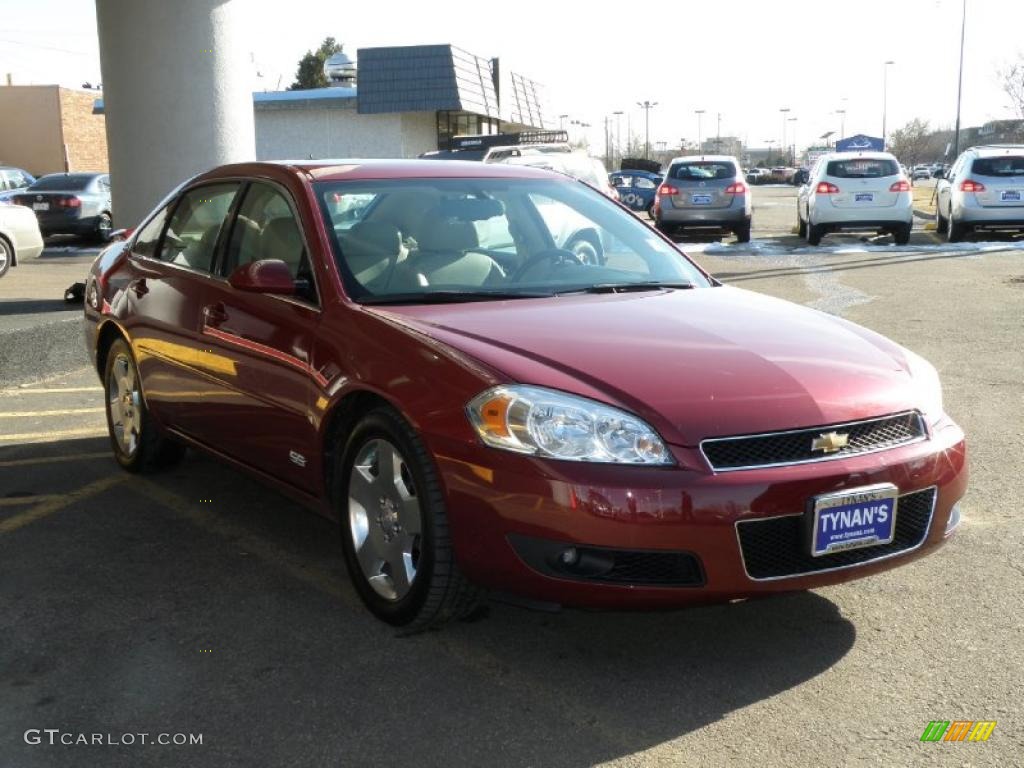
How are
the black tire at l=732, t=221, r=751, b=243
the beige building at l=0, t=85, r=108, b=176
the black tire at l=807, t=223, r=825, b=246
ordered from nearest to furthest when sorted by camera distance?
the black tire at l=807, t=223, r=825, b=246, the black tire at l=732, t=221, r=751, b=243, the beige building at l=0, t=85, r=108, b=176

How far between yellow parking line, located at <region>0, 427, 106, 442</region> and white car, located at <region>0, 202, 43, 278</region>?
362 inches

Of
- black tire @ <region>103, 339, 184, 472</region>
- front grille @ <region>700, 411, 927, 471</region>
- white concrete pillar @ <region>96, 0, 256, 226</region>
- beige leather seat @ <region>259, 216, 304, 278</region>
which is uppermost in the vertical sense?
white concrete pillar @ <region>96, 0, 256, 226</region>

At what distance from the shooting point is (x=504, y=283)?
4559mm

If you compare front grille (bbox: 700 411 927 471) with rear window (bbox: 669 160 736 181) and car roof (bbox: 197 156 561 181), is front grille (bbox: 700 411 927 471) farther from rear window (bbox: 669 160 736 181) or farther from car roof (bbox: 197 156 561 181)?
rear window (bbox: 669 160 736 181)

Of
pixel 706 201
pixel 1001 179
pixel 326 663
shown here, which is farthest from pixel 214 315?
pixel 1001 179

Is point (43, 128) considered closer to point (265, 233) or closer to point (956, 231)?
point (956, 231)

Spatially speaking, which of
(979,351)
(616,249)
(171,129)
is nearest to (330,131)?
(171,129)

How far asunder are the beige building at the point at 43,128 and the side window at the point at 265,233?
5020 cm

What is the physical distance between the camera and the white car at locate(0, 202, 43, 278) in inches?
601

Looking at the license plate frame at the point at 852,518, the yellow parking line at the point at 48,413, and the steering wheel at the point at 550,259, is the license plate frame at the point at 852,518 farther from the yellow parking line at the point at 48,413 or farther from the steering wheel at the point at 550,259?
the yellow parking line at the point at 48,413

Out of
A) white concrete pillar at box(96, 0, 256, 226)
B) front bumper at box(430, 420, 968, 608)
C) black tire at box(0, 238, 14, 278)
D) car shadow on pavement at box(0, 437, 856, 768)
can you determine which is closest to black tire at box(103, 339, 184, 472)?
car shadow on pavement at box(0, 437, 856, 768)

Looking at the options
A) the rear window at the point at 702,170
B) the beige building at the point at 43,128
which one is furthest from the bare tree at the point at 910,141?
the rear window at the point at 702,170

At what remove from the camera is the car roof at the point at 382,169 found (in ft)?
16.0

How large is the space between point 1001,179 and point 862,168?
225cm
